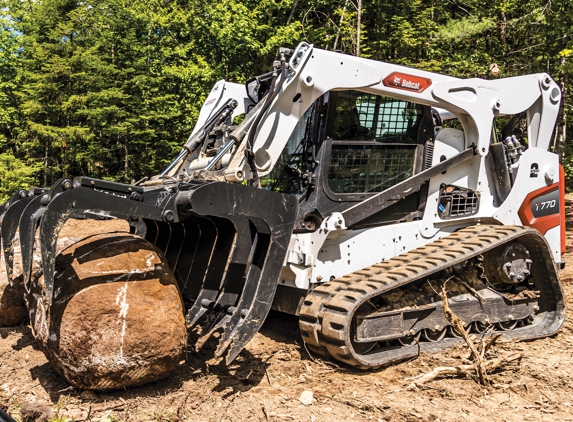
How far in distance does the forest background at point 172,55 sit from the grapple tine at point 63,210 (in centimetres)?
1361

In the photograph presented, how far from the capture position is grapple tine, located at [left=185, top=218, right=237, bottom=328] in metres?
4.79

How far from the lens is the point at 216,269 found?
4.93 m

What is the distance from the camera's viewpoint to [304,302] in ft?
16.4

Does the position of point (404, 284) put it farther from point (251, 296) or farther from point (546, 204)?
point (546, 204)

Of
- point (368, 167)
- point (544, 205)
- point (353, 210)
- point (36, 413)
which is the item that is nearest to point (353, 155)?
point (368, 167)

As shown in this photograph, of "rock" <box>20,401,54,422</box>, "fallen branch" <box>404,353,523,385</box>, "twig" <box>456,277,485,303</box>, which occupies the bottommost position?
"rock" <box>20,401,54,422</box>

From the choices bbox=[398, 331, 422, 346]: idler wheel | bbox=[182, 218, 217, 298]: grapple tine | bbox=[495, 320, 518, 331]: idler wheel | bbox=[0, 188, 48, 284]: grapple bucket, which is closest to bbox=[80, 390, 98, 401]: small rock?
bbox=[0, 188, 48, 284]: grapple bucket

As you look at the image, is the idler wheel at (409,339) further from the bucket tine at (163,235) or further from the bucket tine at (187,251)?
the bucket tine at (163,235)

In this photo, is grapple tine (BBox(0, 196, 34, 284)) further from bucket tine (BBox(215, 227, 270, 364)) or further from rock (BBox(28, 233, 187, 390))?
bucket tine (BBox(215, 227, 270, 364))

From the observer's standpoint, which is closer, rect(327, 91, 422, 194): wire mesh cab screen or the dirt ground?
the dirt ground

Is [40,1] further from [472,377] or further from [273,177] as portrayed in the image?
[472,377]

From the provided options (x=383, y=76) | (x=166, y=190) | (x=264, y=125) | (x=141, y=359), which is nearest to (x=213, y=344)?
(x=141, y=359)

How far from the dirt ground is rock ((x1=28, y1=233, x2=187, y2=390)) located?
219 millimetres

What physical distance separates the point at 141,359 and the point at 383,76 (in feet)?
10.6
